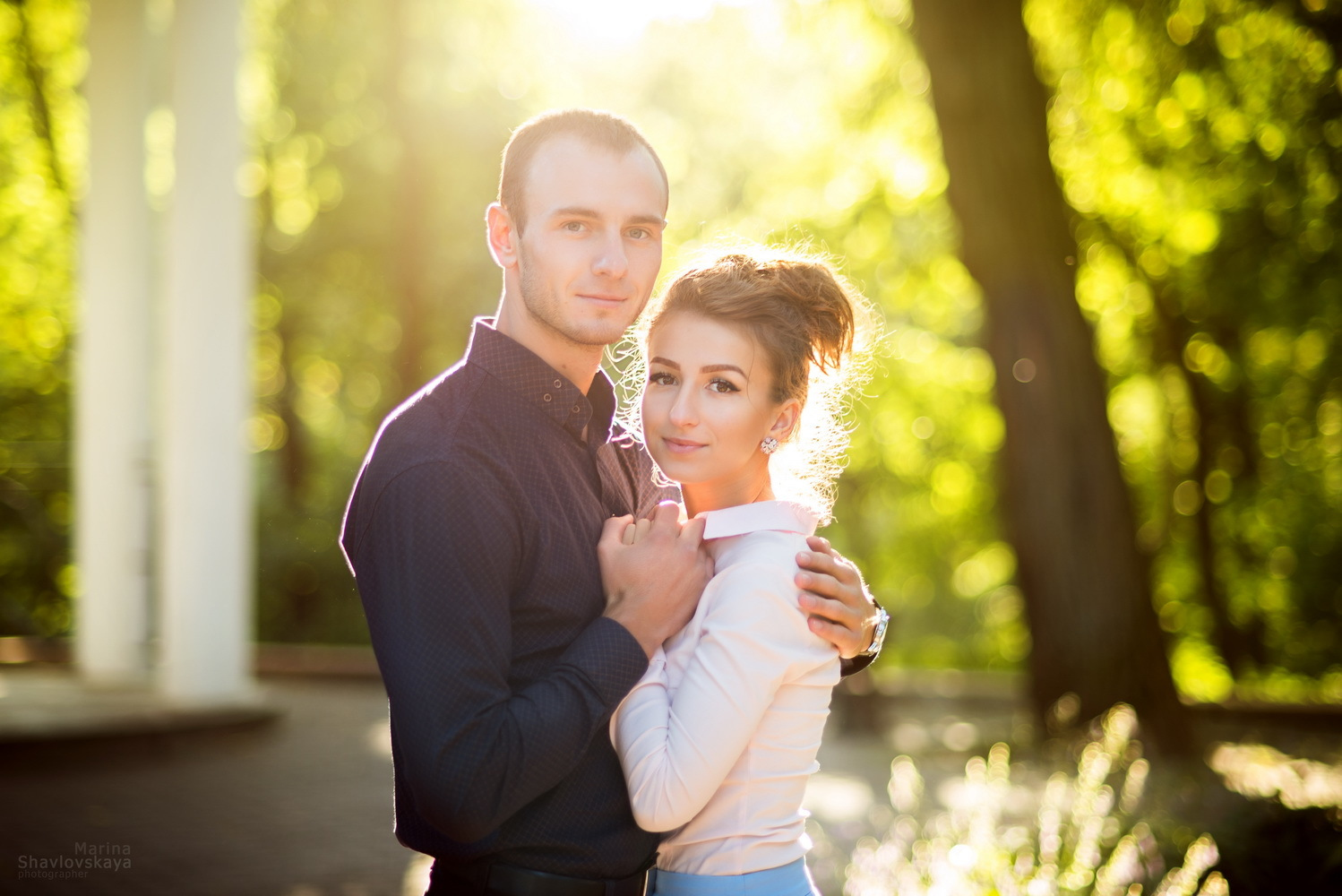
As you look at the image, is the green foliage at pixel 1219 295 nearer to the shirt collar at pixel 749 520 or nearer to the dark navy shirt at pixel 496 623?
the shirt collar at pixel 749 520

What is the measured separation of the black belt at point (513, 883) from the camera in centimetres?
218

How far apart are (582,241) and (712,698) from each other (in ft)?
3.03

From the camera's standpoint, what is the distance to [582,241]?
2.47m

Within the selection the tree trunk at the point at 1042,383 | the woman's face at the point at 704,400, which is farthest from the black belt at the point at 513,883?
the tree trunk at the point at 1042,383

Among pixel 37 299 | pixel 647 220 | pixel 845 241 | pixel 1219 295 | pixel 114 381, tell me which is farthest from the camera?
pixel 37 299

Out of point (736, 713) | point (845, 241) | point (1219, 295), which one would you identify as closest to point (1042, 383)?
point (736, 713)

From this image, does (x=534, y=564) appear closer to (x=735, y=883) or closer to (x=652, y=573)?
(x=652, y=573)

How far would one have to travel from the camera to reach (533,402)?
2426 mm

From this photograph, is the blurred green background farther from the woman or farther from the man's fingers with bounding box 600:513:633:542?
the man's fingers with bounding box 600:513:633:542

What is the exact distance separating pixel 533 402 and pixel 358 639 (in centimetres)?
1683

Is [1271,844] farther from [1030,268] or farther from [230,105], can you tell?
[230,105]

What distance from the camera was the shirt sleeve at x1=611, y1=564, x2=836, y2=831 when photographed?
86.2 inches

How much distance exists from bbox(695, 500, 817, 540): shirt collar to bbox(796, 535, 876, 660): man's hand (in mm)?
64

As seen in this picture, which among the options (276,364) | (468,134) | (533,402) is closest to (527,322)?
(533,402)
